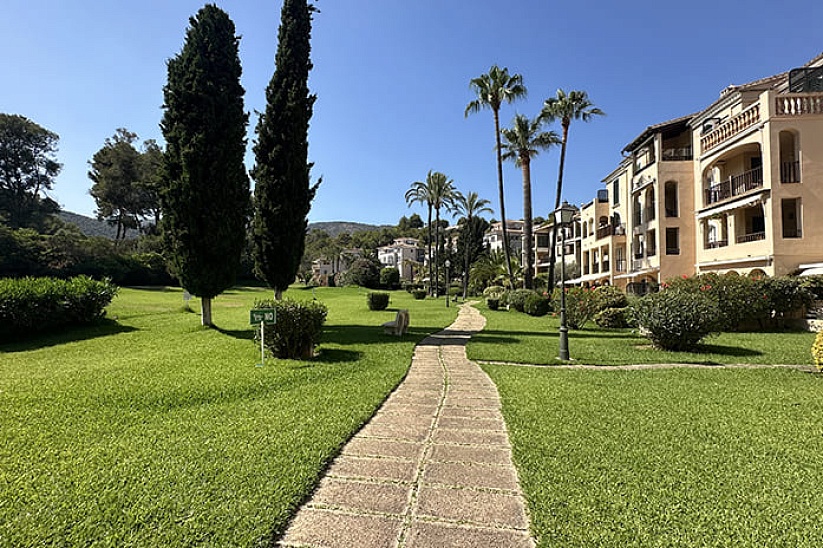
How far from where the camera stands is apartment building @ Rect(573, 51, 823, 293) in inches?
615

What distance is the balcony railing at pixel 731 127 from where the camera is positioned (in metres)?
16.9

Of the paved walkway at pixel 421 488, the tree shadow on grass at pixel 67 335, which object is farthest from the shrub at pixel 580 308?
the tree shadow on grass at pixel 67 335

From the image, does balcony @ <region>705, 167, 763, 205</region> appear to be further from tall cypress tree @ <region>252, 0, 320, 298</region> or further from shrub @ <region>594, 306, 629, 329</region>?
tall cypress tree @ <region>252, 0, 320, 298</region>

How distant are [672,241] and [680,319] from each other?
15830 mm

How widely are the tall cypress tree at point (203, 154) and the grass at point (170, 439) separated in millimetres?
4447

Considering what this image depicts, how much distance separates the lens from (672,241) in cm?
2242

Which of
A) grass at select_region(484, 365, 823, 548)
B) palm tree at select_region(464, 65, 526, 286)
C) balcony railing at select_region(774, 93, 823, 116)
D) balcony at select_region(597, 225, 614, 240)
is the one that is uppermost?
palm tree at select_region(464, 65, 526, 286)

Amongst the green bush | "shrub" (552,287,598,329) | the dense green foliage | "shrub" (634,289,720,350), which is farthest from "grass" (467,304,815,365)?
the dense green foliage

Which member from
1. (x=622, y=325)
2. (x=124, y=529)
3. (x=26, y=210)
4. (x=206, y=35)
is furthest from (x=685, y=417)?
(x=26, y=210)

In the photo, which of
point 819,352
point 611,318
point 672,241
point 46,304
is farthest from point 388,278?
point 819,352

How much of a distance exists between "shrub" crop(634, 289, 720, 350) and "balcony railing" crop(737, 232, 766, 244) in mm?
10770

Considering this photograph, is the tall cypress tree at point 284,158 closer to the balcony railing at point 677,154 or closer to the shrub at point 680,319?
the shrub at point 680,319

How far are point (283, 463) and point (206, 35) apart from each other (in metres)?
14.1

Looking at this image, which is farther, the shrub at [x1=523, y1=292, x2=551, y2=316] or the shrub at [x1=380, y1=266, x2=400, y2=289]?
the shrub at [x1=380, y1=266, x2=400, y2=289]
